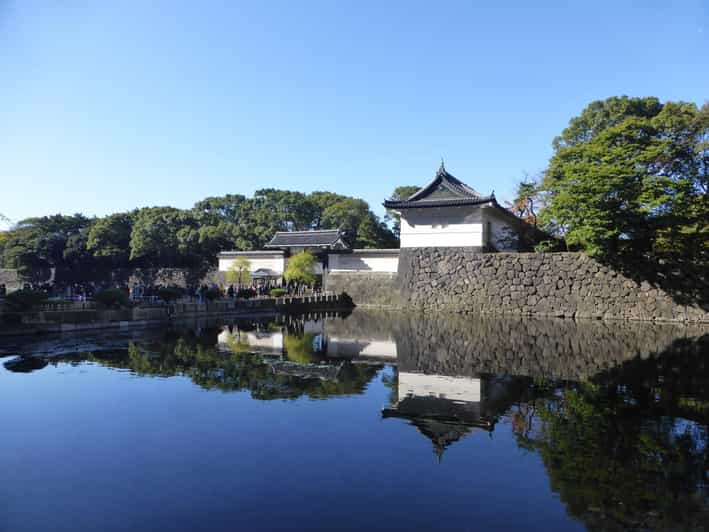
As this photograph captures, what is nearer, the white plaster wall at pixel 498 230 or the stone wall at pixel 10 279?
the white plaster wall at pixel 498 230

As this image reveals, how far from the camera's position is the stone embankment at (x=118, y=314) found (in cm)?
1470

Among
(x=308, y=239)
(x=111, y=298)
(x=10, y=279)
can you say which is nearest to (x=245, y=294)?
(x=308, y=239)

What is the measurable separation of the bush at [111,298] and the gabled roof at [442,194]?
15.2 metres

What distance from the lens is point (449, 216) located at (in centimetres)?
2794

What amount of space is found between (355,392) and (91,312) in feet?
37.2

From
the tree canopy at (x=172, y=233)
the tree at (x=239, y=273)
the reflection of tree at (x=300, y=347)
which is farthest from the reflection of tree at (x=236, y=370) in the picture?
the tree canopy at (x=172, y=233)

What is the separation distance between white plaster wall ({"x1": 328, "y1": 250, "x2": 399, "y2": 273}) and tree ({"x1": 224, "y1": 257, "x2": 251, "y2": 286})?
667cm

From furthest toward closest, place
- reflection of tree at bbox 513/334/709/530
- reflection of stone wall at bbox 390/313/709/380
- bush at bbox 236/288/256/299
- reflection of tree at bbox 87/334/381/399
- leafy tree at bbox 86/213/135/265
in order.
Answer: leafy tree at bbox 86/213/135/265 → bush at bbox 236/288/256/299 → reflection of stone wall at bbox 390/313/709/380 → reflection of tree at bbox 87/334/381/399 → reflection of tree at bbox 513/334/709/530

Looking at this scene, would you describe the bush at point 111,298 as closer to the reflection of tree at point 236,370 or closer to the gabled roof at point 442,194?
the reflection of tree at point 236,370

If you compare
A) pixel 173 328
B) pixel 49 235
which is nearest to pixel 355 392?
pixel 173 328

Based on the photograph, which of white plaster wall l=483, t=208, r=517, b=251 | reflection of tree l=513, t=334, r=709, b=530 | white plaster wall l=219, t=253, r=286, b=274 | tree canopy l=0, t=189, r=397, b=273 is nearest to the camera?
reflection of tree l=513, t=334, r=709, b=530

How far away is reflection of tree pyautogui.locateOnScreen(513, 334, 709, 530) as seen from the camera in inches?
165

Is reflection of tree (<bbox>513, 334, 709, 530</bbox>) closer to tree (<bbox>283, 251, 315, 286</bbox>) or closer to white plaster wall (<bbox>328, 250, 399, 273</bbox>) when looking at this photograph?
white plaster wall (<bbox>328, 250, 399, 273</bbox>)

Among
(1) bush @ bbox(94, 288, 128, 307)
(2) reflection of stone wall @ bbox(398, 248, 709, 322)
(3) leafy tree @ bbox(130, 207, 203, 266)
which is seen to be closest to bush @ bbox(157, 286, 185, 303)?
(1) bush @ bbox(94, 288, 128, 307)
